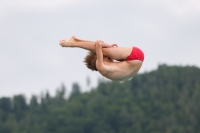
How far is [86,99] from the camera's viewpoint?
195 meters

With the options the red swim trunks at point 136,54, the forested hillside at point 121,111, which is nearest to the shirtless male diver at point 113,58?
the red swim trunks at point 136,54

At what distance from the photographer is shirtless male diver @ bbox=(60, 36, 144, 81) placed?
1080 inches

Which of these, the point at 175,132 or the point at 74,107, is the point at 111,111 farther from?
the point at 175,132

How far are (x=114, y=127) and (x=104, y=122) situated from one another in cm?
214

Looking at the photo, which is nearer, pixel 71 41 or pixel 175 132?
pixel 71 41

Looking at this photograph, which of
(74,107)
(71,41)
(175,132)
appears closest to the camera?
(71,41)

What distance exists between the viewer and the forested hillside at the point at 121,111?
169 metres

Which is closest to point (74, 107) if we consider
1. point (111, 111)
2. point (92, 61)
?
point (111, 111)

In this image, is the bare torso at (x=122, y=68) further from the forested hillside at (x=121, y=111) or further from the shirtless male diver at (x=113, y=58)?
the forested hillside at (x=121, y=111)

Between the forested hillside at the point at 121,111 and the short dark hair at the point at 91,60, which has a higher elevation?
the forested hillside at the point at 121,111

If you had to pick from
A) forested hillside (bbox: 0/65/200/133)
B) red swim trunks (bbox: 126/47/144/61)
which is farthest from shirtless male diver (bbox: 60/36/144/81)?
forested hillside (bbox: 0/65/200/133)

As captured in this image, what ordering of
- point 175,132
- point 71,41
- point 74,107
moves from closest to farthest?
point 71,41
point 175,132
point 74,107

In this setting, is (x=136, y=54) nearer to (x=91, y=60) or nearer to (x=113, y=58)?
(x=113, y=58)

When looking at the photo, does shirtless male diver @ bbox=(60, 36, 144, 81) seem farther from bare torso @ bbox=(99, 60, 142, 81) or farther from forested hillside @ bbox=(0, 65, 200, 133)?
forested hillside @ bbox=(0, 65, 200, 133)
